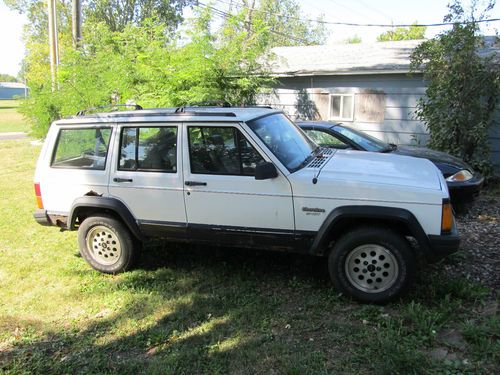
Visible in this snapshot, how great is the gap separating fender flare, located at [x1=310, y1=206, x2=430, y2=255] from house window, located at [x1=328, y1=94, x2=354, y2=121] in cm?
758

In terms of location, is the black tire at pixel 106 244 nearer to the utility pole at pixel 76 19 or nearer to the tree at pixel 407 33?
the utility pole at pixel 76 19

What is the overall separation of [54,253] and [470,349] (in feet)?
15.9

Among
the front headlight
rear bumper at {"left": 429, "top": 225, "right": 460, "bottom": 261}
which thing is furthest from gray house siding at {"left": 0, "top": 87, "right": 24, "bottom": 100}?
rear bumper at {"left": 429, "top": 225, "right": 460, "bottom": 261}

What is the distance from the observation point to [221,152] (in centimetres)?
436

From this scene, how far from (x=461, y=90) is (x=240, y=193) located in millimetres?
6181

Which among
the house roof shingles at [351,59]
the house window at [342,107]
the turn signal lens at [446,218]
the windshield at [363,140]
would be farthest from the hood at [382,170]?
the house window at [342,107]

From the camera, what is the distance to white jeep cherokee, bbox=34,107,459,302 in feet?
12.8

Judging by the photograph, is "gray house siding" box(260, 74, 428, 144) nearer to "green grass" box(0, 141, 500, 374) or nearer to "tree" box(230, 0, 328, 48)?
"green grass" box(0, 141, 500, 374)

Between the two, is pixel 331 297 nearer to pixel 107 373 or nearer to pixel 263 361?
pixel 263 361

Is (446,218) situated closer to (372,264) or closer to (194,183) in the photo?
(372,264)

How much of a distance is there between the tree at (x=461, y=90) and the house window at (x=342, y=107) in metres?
2.39

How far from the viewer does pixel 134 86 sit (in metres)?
8.70

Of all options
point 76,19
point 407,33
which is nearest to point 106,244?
point 76,19

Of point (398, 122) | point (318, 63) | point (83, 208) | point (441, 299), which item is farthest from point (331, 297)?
point (318, 63)
